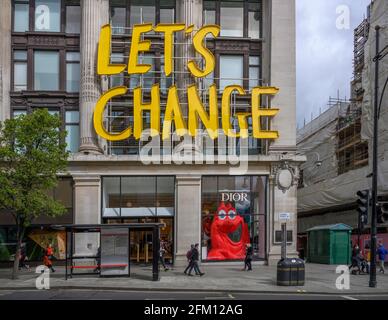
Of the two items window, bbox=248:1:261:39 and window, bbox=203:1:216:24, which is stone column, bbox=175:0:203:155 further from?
window, bbox=248:1:261:39

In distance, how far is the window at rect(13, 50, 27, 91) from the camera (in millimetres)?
31891

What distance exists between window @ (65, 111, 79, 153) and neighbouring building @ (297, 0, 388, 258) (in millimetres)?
18840

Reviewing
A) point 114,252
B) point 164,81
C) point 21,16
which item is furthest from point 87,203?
point 21,16

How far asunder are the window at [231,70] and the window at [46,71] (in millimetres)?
10232

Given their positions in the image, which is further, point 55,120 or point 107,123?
point 107,123

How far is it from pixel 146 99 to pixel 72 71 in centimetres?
488

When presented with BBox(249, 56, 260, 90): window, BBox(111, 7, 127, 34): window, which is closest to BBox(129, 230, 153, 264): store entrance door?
BBox(249, 56, 260, 90): window

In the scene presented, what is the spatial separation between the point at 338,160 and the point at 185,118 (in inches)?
942

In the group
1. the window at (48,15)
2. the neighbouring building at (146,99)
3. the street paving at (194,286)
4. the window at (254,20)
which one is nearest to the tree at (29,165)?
the street paving at (194,286)

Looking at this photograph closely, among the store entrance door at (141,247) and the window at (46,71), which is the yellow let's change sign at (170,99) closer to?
→ the window at (46,71)

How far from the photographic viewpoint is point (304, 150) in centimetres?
5497
